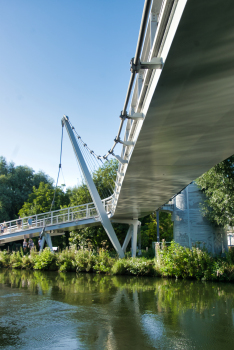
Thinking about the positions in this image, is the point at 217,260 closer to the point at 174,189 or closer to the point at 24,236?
the point at 174,189

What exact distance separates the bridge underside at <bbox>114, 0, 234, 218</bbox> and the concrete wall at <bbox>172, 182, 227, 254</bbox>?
40.6ft

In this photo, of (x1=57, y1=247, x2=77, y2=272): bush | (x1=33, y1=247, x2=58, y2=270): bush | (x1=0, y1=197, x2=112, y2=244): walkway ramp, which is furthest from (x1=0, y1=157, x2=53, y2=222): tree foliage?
(x1=57, y1=247, x2=77, y2=272): bush

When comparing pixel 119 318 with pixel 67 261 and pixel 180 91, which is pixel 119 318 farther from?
pixel 67 261

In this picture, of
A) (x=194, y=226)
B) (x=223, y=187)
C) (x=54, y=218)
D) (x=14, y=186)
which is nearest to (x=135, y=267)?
(x=223, y=187)

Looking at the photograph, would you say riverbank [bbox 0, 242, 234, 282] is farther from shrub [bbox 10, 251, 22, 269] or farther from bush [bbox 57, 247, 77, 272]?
shrub [bbox 10, 251, 22, 269]

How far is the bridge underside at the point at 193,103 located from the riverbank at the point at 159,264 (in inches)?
246

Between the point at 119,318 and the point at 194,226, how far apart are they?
1528cm

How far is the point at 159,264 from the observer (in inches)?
600

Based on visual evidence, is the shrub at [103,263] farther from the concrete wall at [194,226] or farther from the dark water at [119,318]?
the concrete wall at [194,226]

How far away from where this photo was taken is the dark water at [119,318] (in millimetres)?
5570

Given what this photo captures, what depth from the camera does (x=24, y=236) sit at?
87.3ft

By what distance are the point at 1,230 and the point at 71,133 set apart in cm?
1436

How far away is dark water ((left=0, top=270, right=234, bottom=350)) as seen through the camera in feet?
18.3

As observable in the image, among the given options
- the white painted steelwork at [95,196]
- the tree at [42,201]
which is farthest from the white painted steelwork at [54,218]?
the tree at [42,201]
